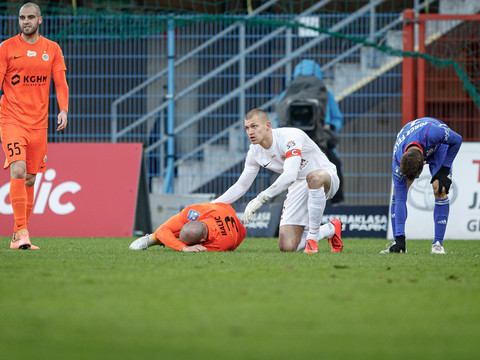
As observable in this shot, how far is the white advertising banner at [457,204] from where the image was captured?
35.6 ft

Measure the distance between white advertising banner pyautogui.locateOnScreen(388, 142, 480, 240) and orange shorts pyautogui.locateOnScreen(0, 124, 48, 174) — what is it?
198 inches

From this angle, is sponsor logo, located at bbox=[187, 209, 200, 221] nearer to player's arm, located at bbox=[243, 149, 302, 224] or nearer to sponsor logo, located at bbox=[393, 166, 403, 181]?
player's arm, located at bbox=[243, 149, 302, 224]

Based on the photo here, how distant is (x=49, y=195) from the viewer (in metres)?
11.0

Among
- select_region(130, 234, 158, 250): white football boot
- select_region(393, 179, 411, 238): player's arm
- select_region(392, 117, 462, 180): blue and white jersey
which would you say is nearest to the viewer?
select_region(392, 117, 462, 180): blue and white jersey

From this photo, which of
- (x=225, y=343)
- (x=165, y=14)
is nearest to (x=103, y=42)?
(x=165, y=14)

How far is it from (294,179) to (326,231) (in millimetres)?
876

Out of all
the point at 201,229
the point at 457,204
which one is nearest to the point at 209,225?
the point at 201,229

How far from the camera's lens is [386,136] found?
38.9ft

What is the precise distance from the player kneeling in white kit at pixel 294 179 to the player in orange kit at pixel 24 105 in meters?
1.78

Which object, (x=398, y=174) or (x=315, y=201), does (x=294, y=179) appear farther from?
(x=398, y=174)

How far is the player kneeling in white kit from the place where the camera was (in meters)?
7.27

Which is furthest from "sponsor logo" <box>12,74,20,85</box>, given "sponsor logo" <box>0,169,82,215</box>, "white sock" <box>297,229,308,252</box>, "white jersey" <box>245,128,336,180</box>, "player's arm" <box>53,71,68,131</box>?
"sponsor logo" <box>0,169,82,215</box>

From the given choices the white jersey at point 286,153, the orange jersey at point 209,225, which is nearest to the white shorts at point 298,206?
the white jersey at point 286,153

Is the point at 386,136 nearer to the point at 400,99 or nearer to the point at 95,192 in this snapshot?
the point at 400,99
